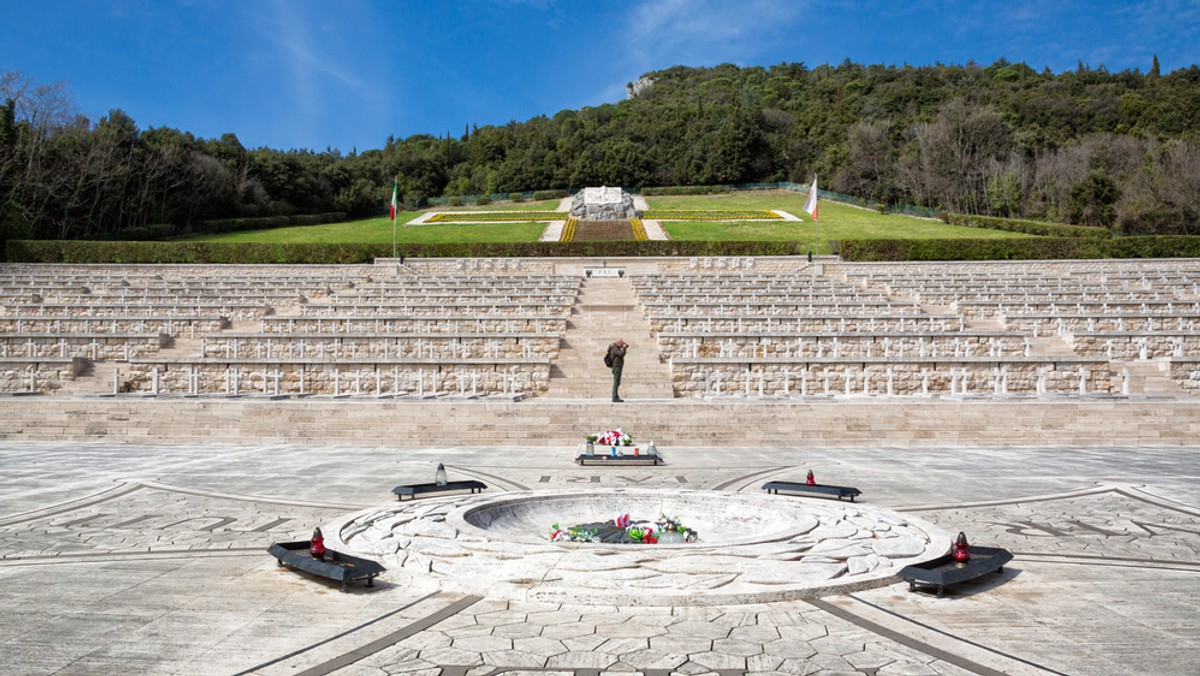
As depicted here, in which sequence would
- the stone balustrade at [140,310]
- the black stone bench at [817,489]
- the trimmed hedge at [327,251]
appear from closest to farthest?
the black stone bench at [817,489]
the stone balustrade at [140,310]
the trimmed hedge at [327,251]

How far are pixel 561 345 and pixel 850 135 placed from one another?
6464cm

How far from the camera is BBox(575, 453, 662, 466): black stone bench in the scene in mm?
12797

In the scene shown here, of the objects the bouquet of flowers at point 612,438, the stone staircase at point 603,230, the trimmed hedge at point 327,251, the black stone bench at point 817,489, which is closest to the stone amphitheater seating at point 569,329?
the bouquet of flowers at point 612,438

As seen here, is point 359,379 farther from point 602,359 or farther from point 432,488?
point 432,488

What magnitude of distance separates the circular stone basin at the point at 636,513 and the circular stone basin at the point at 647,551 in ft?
0.05

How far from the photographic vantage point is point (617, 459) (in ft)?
41.9

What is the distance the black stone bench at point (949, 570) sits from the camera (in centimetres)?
618

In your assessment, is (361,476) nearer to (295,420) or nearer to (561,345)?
(295,420)

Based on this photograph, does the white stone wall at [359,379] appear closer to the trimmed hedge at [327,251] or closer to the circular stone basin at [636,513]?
the circular stone basin at [636,513]

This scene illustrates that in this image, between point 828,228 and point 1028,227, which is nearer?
point 1028,227

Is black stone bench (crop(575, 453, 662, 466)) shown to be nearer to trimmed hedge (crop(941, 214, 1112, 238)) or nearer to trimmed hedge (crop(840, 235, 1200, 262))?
trimmed hedge (crop(840, 235, 1200, 262))

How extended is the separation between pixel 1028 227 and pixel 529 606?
54356 millimetres

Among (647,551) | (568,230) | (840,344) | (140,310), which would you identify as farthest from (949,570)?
(568,230)

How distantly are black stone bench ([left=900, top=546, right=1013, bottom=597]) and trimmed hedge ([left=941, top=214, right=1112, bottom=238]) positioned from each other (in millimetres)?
44444
